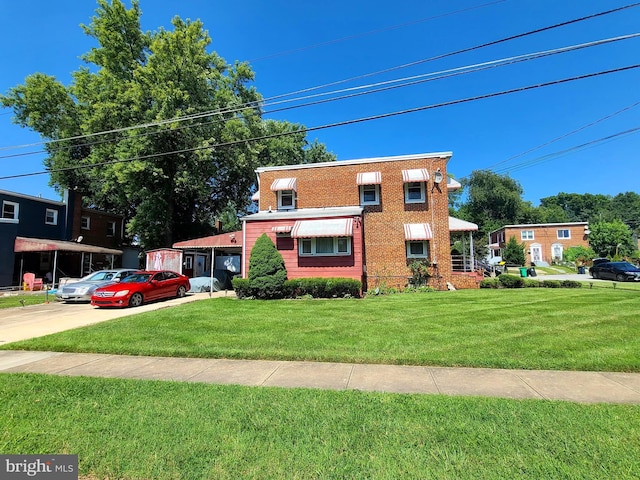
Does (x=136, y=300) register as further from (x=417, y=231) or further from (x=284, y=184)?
(x=417, y=231)

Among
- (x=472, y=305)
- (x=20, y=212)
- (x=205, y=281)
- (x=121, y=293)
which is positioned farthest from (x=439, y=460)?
(x=20, y=212)

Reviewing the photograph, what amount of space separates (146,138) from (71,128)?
Result: 28.8 feet

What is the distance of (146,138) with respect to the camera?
2488 cm

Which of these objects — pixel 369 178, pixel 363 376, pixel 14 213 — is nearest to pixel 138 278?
pixel 369 178

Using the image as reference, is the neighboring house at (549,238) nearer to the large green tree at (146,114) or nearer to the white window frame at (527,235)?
the white window frame at (527,235)

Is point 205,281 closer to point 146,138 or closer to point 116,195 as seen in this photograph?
point 146,138

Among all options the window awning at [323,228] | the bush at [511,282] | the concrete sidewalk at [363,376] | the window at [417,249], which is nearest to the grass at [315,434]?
the concrete sidewalk at [363,376]

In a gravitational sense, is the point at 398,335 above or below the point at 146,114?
below

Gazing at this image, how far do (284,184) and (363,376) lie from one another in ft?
54.0

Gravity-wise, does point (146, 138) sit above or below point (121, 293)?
above

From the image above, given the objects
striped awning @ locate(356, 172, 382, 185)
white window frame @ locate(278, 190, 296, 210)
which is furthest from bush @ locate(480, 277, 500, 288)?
white window frame @ locate(278, 190, 296, 210)

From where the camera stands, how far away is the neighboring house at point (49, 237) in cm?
2370

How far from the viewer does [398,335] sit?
7.80 metres

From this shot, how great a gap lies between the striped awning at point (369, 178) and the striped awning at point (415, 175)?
54.5 inches
